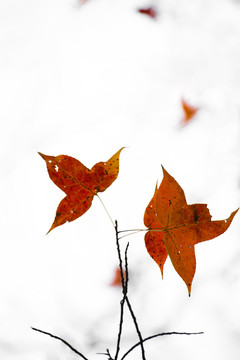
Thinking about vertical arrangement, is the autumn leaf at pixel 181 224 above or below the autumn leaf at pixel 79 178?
below

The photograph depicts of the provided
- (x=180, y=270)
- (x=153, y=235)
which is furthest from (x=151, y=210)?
(x=180, y=270)

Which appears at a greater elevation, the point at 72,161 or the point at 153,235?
the point at 72,161

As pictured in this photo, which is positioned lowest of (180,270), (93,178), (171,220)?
(180,270)

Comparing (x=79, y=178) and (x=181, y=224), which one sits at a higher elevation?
(x=79, y=178)

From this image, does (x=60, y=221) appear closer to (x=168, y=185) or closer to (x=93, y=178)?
(x=93, y=178)
